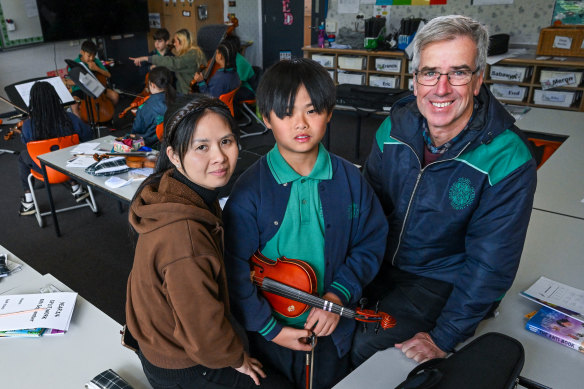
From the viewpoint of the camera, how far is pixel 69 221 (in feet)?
11.3

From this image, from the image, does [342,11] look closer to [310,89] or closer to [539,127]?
[539,127]

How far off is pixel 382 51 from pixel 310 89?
4.44m

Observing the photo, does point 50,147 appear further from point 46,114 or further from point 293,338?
point 293,338

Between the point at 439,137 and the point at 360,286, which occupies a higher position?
the point at 439,137

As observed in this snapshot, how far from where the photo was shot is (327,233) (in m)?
1.27

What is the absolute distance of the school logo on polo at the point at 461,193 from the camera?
1.28 meters

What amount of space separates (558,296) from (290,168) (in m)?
0.91

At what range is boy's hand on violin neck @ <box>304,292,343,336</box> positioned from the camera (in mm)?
1270

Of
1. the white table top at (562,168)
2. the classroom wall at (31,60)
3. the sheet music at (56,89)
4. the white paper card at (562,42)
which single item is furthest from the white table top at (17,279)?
the classroom wall at (31,60)

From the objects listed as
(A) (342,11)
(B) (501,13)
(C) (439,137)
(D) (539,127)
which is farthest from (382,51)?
(C) (439,137)

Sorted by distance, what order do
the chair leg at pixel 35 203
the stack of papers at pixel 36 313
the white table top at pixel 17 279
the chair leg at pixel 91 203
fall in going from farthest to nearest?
the chair leg at pixel 91 203, the chair leg at pixel 35 203, the white table top at pixel 17 279, the stack of papers at pixel 36 313

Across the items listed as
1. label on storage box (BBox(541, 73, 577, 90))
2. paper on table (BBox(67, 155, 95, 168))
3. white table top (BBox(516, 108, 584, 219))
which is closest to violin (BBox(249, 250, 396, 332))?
white table top (BBox(516, 108, 584, 219))

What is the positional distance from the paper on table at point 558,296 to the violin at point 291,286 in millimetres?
466

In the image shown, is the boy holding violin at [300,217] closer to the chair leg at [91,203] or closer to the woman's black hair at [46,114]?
the woman's black hair at [46,114]
